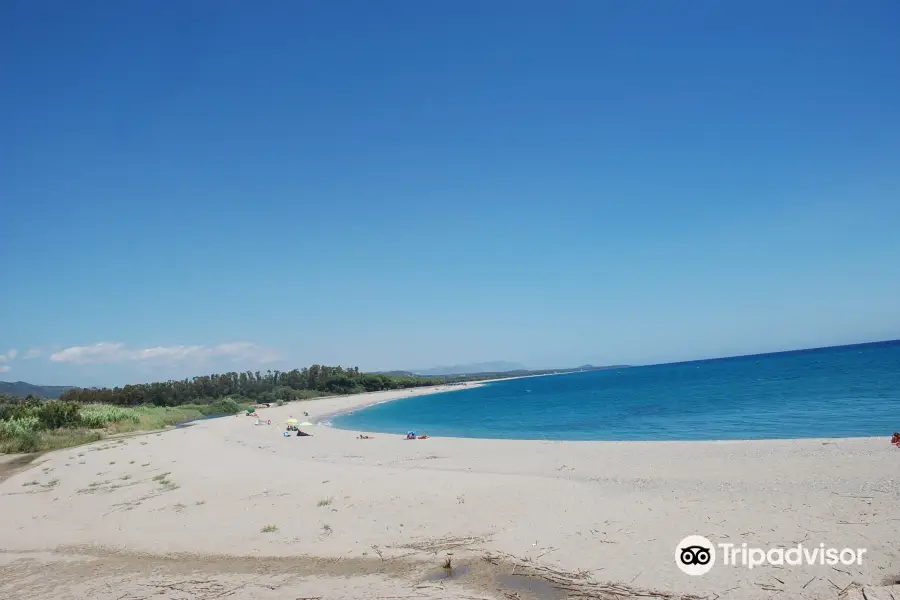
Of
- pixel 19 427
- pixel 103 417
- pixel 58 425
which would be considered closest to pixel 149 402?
pixel 103 417

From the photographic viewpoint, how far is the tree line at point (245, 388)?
2744 inches

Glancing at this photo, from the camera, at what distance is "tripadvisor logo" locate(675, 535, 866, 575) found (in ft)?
22.4

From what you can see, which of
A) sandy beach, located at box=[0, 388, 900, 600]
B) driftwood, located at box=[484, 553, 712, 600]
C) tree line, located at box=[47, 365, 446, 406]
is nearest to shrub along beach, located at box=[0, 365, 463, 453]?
tree line, located at box=[47, 365, 446, 406]

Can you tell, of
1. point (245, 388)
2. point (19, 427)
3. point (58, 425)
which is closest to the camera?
point (19, 427)

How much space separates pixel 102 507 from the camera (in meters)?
13.0

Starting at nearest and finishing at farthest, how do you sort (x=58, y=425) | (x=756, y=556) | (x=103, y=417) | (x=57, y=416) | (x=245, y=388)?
1. (x=756, y=556)
2. (x=58, y=425)
3. (x=57, y=416)
4. (x=103, y=417)
5. (x=245, y=388)

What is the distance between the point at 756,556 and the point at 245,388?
105162mm

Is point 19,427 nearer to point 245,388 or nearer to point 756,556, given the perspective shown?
point 756,556

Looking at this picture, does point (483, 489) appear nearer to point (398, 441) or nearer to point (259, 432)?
point (398, 441)

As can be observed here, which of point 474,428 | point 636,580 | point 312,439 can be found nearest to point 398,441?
point 312,439

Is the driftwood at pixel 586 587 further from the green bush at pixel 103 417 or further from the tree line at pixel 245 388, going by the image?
the tree line at pixel 245 388

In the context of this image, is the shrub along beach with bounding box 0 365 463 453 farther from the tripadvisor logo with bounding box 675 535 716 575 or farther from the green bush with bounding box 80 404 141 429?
the tripadvisor logo with bounding box 675 535 716 575

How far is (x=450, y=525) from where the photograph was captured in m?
9.57

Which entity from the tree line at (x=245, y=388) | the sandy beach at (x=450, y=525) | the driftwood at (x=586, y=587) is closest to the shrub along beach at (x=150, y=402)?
the tree line at (x=245, y=388)
